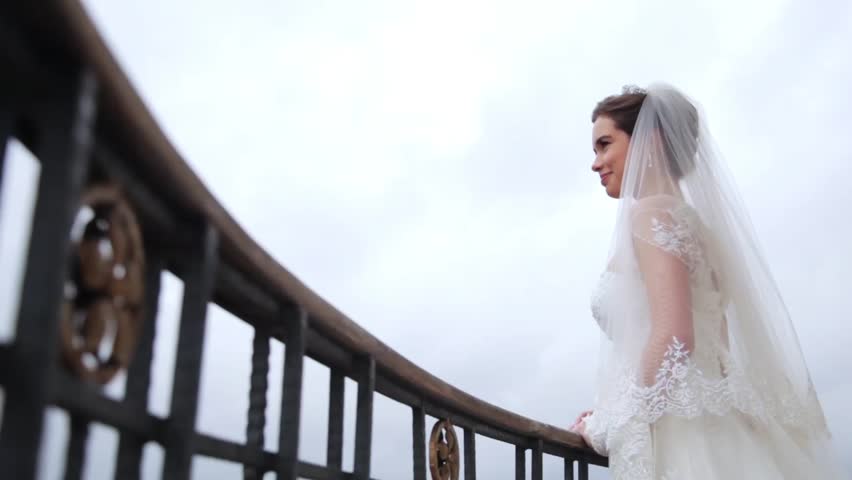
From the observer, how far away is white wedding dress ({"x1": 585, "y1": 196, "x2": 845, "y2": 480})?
2127 millimetres

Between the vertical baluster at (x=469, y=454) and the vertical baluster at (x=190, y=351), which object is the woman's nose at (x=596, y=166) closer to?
the vertical baluster at (x=469, y=454)

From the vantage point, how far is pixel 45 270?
64 cm

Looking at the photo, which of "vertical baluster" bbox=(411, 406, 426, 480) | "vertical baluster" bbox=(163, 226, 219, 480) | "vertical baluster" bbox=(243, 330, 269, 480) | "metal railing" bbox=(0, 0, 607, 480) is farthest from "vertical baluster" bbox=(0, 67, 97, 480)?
"vertical baluster" bbox=(411, 406, 426, 480)

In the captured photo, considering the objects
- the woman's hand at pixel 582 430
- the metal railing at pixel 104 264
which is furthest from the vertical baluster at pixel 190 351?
the woman's hand at pixel 582 430

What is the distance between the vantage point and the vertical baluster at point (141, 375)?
82 centimetres

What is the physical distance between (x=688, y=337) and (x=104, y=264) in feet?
5.71

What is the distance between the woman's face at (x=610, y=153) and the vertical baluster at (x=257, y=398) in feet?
5.62

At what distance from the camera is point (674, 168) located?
262 centimetres

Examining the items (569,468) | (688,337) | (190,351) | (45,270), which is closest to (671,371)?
(688,337)

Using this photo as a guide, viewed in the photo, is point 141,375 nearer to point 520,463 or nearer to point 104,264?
point 104,264

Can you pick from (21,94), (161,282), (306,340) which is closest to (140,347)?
(161,282)

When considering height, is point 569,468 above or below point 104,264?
above

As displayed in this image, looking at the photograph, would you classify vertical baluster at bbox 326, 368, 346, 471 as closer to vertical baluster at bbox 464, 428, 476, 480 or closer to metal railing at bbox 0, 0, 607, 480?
metal railing at bbox 0, 0, 607, 480

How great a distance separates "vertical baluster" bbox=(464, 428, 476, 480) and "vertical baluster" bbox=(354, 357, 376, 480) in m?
0.62
